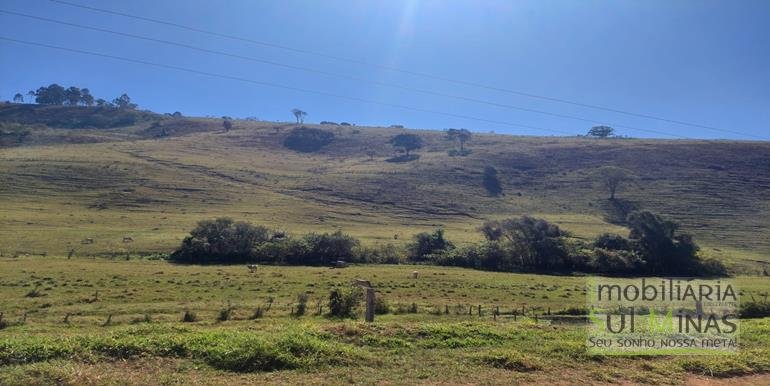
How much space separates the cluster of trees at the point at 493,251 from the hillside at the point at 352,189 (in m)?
8.76

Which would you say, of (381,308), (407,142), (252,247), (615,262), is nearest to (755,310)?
(381,308)

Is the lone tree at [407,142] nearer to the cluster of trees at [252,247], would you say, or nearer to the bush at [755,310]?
the cluster of trees at [252,247]

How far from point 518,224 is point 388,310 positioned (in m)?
47.0

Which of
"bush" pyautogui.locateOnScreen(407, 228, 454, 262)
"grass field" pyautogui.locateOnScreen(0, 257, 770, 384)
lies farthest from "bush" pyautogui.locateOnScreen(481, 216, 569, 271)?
"grass field" pyautogui.locateOnScreen(0, 257, 770, 384)

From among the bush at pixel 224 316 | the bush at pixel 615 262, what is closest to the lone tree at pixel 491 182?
the bush at pixel 615 262

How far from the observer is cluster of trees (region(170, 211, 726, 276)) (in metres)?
63.5

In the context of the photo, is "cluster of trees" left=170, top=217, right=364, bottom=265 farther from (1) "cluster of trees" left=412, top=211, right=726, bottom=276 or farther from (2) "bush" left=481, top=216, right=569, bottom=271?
(2) "bush" left=481, top=216, right=569, bottom=271

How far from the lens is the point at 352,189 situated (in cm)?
12631

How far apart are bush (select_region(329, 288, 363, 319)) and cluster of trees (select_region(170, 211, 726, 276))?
32996 millimetres

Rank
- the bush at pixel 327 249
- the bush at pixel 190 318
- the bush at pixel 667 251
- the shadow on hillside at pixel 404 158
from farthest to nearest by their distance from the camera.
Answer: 1. the shadow on hillside at pixel 404 158
2. the bush at pixel 667 251
3. the bush at pixel 327 249
4. the bush at pixel 190 318

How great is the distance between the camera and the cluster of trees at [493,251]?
208 feet

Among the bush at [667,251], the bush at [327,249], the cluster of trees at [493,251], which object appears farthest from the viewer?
the bush at [667,251]

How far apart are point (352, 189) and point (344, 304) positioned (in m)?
96.4

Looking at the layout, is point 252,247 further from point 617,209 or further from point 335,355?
point 617,209
